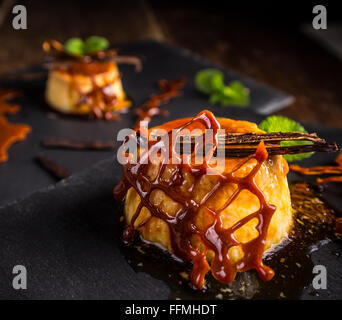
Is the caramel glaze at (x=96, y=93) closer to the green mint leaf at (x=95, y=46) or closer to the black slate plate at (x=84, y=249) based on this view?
the green mint leaf at (x=95, y=46)

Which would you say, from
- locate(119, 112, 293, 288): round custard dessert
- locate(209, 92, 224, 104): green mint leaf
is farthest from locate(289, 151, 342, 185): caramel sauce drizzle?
locate(209, 92, 224, 104): green mint leaf

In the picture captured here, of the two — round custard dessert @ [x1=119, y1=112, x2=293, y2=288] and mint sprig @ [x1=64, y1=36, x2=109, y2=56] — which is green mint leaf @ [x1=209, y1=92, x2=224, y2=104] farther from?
round custard dessert @ [x1=119, y1=112, x2=293, y2=288]

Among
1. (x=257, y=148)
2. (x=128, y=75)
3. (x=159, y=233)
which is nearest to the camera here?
(x=257, y=148)
